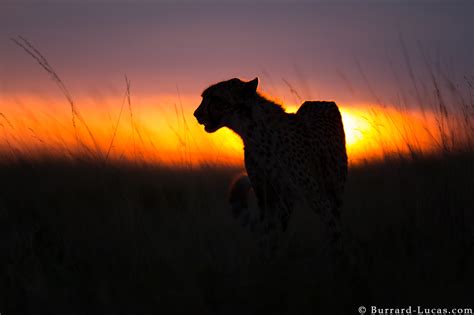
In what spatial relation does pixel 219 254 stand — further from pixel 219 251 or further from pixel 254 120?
pixel 254 120

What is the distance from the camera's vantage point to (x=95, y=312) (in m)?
3.03

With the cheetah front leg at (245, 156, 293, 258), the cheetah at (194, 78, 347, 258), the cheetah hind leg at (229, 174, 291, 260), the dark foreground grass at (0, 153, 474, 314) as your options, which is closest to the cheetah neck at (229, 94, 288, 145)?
the cheetah at (194, 78, 347, 258)

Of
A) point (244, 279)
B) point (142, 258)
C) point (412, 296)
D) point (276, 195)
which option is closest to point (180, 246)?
point (142, 258)

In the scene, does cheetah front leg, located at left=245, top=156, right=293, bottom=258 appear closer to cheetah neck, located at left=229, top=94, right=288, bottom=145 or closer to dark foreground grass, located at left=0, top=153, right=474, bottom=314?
dark foreground grass, located at left=0, top=153, right=474, bottom=314

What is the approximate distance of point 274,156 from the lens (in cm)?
413

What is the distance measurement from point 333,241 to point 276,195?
0.68 meters

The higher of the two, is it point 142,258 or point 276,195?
point 276,195

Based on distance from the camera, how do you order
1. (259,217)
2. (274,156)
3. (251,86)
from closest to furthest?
(274,156) → (251,86) → (259,217)

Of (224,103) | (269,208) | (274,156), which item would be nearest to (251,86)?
(224,103)

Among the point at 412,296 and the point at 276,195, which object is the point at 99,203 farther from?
the point at 412,296

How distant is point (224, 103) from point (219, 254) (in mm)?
1015

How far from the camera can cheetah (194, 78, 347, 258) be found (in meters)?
4.07

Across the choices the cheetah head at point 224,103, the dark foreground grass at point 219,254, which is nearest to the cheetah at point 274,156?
the cheetah head at point 224,103

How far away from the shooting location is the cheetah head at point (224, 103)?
423 centimetres
